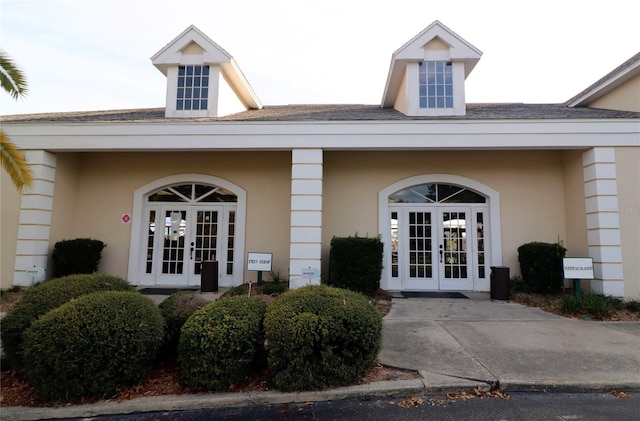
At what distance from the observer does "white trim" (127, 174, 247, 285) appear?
9328 millimetres

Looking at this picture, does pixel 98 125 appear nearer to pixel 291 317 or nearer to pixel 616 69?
pixel 291 317

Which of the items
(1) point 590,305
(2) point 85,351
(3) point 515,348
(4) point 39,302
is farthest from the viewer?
(1) point 590,305

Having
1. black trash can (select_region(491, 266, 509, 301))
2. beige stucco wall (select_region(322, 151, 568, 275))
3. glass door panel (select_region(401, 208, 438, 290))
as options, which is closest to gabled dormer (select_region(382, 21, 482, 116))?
beige stucco wall (select_region(322, 151, 568, 275))

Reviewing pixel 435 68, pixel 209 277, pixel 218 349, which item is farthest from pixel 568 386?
pixel 435 68

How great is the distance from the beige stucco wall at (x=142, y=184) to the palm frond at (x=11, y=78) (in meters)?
2.72

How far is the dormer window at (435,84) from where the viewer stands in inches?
380

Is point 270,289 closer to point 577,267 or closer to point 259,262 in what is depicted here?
point 259,262

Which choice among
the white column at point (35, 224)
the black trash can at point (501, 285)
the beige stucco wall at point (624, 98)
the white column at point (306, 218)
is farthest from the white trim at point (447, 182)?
the white column at point (35, 224)

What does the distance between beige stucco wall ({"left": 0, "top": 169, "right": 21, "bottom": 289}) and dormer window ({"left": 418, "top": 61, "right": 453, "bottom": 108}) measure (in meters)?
11.4

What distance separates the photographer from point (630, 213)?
7.64 m

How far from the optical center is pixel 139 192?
963 centimetres

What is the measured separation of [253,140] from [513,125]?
21.2ft

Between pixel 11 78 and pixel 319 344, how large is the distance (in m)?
8.13

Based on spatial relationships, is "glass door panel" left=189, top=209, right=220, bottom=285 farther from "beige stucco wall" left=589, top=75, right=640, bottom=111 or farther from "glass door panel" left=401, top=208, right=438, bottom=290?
"beige stucco wall" left=589, top=75, right=640, bottom=111
